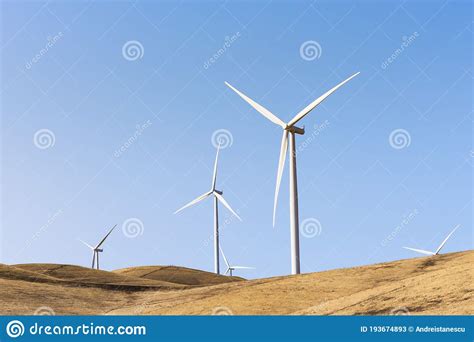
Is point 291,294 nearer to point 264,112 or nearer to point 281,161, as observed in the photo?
point 281,161

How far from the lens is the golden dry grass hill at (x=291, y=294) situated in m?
28.4

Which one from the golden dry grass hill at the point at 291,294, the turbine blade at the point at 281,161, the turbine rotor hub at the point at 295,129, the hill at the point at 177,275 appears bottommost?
the golden dry grass hill at the point at 291,294

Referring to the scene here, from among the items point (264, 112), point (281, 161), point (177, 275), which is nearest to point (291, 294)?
point (281, 161)

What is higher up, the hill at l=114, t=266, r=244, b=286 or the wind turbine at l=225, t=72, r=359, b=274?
the hill at l=114, t=266, r=244, b=286

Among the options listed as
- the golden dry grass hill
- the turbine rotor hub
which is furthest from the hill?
the turbine rotor hub

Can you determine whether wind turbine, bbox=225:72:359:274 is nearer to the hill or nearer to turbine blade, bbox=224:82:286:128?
turbine blade, bbox=224:82:286:128

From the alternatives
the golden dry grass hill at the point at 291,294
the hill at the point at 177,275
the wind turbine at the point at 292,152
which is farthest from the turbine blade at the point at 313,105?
the hill at the point at 177,275

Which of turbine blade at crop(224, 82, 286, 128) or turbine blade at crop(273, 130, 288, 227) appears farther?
turbine blade at crop(224, 82, 286, 128)

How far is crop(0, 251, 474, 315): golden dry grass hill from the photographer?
1119 inches

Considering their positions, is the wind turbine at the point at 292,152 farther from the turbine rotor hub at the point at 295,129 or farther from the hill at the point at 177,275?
the hill at the point at 177,275

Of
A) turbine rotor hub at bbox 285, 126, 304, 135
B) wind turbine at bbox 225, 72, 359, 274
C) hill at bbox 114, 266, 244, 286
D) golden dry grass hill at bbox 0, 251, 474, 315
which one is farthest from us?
hill at bbox 114, 266, 244, 286

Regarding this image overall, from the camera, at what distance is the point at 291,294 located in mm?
36688
